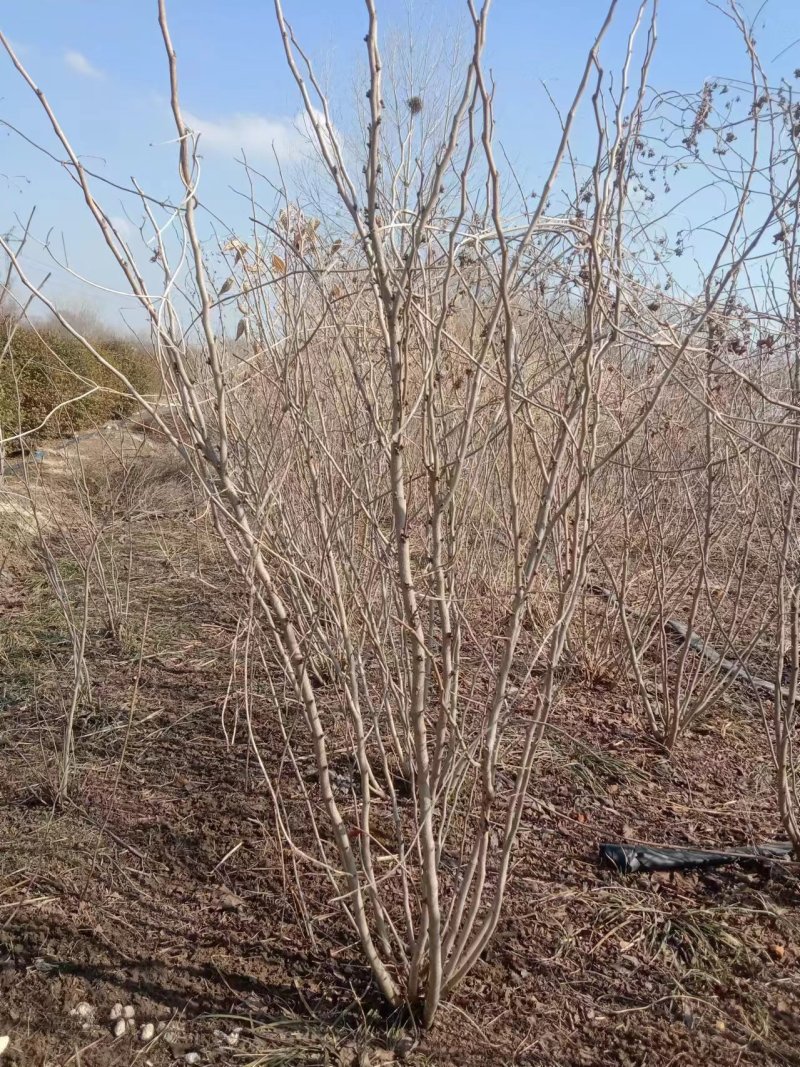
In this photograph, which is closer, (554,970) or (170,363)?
(170,363)

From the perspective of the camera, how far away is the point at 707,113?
6.59 feet

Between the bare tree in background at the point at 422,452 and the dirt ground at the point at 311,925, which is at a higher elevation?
the bare tree in background at the point at 422,452

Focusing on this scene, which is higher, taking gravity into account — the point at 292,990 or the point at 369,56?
the point at 369,56

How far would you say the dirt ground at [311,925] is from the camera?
154 cm

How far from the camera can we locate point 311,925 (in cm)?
179

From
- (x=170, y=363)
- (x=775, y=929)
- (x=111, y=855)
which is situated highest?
(x=170, y=363)

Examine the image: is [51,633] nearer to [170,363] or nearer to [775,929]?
[170,363]

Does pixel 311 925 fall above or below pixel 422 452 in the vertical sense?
below

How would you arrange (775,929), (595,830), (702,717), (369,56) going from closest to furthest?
(369,56), (775,929), (595,830), (702,717)

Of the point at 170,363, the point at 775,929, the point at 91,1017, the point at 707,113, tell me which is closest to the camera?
the point at 170,363

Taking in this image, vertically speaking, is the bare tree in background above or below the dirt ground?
above

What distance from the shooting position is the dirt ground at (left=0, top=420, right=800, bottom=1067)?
1.54m

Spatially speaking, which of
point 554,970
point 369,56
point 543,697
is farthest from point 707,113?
point 554,970

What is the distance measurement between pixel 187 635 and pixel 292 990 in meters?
2.12
